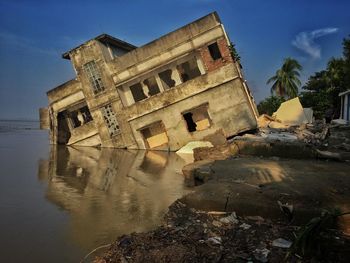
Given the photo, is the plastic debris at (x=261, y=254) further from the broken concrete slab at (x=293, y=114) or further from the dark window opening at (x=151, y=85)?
the broken concrete slab at (x=293, y=114)

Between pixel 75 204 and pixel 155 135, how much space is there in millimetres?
12412

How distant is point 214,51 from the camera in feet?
61.0

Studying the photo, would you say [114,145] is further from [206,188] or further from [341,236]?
[341,236]

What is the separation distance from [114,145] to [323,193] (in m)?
15.4

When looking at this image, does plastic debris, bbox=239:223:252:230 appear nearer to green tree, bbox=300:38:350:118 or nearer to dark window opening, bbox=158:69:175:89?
dark window opening, bbox=158:69:175:89

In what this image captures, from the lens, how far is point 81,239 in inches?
210

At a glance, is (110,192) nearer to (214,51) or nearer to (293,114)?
(214,51)

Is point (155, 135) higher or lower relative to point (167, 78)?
lower

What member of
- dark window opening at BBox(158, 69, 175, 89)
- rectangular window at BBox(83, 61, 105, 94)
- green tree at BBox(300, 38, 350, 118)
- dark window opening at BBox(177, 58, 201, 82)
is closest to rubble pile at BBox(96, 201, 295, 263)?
dark window opening at BBox(158, 69, 175, 89)

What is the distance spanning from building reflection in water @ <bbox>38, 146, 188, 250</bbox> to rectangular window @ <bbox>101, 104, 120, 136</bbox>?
4.63 metres

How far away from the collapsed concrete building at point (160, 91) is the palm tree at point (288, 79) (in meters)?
21.0

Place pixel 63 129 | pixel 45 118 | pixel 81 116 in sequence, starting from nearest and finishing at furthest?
pixel 81 116
pixel 63 129
pixel 45 118

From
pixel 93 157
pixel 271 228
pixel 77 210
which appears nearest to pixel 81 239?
pixel 77 210

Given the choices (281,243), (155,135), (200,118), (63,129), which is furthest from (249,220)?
(63,129)
